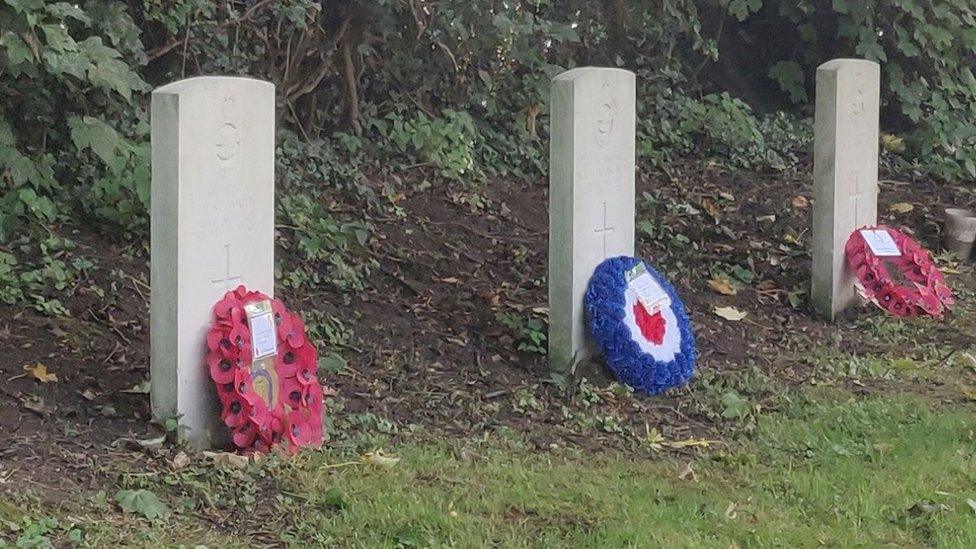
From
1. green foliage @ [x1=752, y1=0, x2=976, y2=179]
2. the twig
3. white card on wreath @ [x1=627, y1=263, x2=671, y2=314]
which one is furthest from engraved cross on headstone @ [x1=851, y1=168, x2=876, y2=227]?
the twig

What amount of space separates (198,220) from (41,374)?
38.1 inches

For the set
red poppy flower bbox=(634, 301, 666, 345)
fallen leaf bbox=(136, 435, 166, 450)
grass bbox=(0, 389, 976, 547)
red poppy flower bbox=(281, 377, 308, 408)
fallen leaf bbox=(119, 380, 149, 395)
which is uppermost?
red poppy flower bbox=(634, 301, 666, 345)

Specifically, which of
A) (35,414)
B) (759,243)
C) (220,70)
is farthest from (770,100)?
(35,414)

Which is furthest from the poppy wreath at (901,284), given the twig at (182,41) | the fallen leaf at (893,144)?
the twig at (182,41)

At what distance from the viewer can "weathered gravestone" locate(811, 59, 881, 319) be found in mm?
7562

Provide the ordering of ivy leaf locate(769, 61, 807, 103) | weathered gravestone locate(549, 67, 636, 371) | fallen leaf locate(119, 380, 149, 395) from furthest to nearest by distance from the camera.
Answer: ivy leaf locate(769, 61, 807, 103)
weathered gravestone locate(549, 67, 636, 371)
fallen leaf locate(119, 380, 149, 395)

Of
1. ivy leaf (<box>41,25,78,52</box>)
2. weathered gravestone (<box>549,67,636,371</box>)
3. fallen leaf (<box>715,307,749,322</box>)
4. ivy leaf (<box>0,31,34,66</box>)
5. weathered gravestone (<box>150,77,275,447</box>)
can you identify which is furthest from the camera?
fallen leaf (<box>715,307,749,322</box>)

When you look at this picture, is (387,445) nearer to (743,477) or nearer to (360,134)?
(743,477)

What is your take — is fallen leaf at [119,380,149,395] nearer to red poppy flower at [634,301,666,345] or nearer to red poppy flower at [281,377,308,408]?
red poppy flower at [281,377,308,408]

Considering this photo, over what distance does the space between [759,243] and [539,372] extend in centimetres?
261

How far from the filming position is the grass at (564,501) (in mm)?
4336

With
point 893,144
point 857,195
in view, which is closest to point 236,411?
point 857,195

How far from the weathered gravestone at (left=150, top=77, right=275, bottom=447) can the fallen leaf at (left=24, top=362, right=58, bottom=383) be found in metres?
0.55

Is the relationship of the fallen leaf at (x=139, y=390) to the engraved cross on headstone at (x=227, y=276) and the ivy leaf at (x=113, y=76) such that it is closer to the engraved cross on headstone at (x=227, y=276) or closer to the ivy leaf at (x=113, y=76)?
the engraved cross on headstone at (x=227, y=276)
